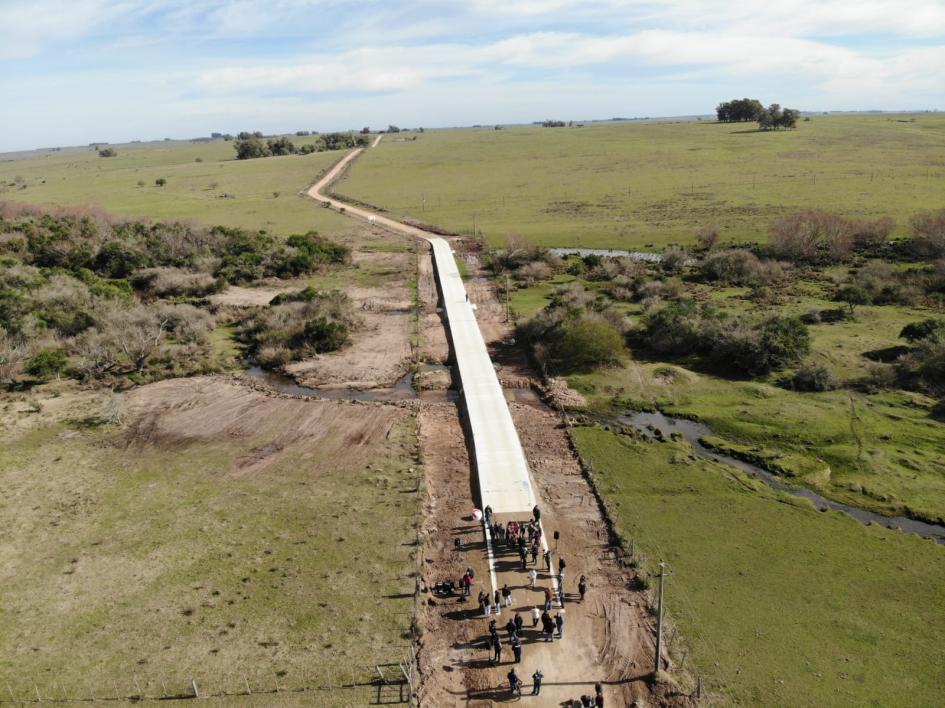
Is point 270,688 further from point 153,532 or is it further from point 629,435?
point 629,435

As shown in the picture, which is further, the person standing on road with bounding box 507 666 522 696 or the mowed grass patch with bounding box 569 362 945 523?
the mowed grass patch with bounding box 569 362 945 523

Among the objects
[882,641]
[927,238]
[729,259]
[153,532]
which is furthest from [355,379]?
[927,238]

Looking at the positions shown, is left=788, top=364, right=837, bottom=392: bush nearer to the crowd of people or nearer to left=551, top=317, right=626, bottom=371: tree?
left=551, top=317, right=626, bottom=371: tree

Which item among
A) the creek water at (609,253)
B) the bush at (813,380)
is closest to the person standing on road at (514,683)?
the bush at (813,380)

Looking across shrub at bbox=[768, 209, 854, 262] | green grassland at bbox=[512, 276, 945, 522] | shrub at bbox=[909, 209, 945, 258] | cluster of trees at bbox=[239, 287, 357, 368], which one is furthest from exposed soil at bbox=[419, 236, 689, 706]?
shrub at bbox=[909, 209, 945, 258]

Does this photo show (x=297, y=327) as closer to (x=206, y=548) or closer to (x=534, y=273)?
(x=534, y=273)
